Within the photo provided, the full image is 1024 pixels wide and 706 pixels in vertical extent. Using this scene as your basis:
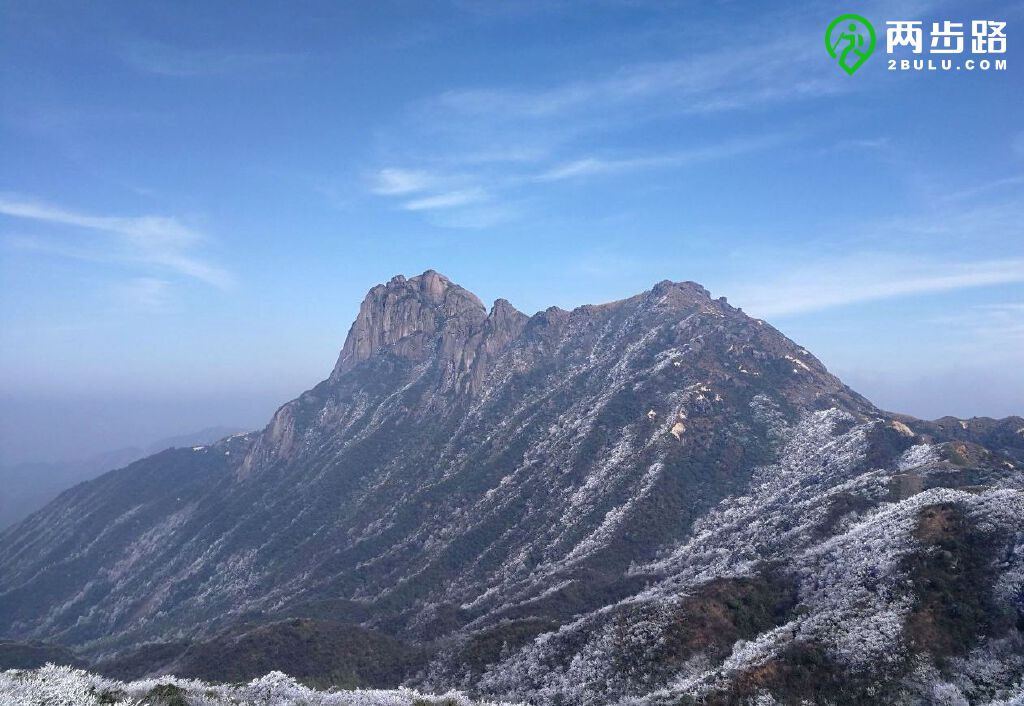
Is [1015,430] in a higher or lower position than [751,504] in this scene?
higher

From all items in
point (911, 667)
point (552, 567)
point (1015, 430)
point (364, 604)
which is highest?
point (1015, 430)

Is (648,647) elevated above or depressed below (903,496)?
below

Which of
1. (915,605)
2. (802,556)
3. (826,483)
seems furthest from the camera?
(826,483)

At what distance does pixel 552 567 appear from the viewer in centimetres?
17662

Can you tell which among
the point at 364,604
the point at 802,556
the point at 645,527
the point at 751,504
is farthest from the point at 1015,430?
the point at 364,604

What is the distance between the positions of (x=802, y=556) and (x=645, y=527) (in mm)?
78191

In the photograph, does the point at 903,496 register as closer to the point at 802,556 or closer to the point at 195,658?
the point at 802,556

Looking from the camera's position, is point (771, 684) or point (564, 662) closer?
point (771, 684)

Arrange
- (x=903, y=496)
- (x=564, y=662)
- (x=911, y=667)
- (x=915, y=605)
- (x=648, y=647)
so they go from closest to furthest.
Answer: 1. (x=911, y=667)
2. (x=915, y=605)
3. (x=648, y=647)
4. (x=564, y=662)
5. (x=903, y=496)

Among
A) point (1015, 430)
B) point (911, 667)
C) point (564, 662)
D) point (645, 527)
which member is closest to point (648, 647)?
point (564, 662)

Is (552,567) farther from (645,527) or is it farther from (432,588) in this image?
(432,588)

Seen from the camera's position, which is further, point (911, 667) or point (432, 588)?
point (432, 588)

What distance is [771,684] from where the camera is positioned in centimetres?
6712

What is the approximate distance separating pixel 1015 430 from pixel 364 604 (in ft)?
697
